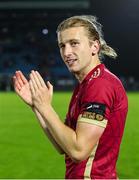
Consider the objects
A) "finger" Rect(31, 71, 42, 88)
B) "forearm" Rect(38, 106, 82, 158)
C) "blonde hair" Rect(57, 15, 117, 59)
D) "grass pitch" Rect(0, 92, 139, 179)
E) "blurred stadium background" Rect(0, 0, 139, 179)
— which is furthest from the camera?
"blurred stadium background" Rect(0, 0, 139, 179)

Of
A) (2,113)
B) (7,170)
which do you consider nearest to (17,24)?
(2,113)

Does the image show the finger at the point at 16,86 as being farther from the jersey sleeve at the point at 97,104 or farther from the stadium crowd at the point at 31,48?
the stadium crowd at the point at 31,48

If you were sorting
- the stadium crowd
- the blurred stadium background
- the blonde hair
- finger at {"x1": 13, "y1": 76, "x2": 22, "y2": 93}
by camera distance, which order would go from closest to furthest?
the blonde hair < finger at {"x1": 13, "y1": 76, "x2": 22, "y2": 93} < the blurred stadium background < the stadium crowd

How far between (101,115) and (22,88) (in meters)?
0.54

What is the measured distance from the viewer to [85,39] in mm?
2689

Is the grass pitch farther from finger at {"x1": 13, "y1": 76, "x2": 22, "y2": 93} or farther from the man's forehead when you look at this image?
the man's forehead

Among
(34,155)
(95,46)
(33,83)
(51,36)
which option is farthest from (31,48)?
(33,83)

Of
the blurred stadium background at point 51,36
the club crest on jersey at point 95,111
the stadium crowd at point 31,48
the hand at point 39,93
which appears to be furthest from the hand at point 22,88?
the stadium crowd at point 31,48

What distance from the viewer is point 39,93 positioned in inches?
101

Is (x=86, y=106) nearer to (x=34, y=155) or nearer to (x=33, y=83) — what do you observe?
(x=33, y=83)

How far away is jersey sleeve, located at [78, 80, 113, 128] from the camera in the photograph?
2504 mm

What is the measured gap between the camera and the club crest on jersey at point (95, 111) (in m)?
2.50

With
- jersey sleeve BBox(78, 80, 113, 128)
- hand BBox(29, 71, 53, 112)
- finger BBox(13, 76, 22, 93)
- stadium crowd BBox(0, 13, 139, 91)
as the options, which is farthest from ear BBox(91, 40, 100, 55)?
stadium crowd BBox(0, 13, 139, 91)

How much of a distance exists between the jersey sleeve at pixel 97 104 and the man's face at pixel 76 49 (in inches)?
7.1
